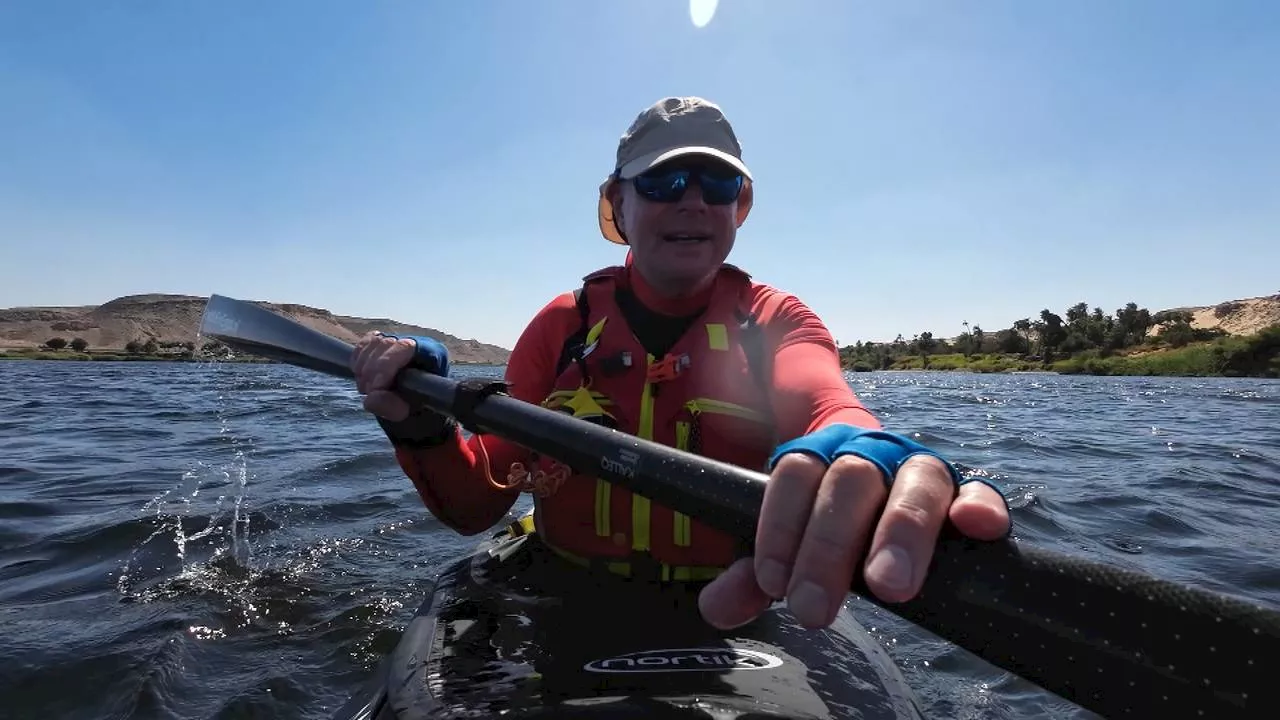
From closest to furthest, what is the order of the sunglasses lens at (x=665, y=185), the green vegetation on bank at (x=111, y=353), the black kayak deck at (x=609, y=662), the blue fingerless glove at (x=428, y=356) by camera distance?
the black kayak deck at (x=609, y=662) < the blue fingerless glove at (x=428, y=356) < the sunglasses lens at (x=665, y=185) < the green vegetation on bank at (x=111, y=353)

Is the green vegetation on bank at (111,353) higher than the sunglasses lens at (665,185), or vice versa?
the sunglasses lens at (665,185)

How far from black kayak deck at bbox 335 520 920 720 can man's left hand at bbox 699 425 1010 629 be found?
0.95 m

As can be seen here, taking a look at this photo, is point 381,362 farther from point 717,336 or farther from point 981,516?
point 981,516

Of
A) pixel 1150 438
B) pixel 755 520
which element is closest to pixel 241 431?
pixel 755 520

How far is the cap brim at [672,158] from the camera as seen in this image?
2.80 m

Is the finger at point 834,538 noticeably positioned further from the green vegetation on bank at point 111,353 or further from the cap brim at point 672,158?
the green vegetation on bank at point 111,353

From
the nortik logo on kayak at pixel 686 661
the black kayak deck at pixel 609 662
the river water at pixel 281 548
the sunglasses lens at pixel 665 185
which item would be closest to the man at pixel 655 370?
the sunglasses lens at pixel 665 185

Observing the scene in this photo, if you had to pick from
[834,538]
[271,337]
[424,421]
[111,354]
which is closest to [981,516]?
[834,538]

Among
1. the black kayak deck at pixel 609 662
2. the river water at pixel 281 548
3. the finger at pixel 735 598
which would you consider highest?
the finger at pixel 735 598

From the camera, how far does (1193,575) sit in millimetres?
5281

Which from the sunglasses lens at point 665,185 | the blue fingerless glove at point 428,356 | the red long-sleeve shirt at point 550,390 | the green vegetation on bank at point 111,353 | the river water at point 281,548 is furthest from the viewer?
the green vegetation on bank at point 111,353

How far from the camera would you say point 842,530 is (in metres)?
1.05

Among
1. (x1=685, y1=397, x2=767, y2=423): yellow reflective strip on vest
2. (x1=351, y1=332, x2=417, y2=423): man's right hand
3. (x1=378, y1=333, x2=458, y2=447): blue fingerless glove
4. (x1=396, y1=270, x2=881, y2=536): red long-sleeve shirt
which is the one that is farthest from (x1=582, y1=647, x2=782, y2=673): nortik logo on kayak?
(x1=351, y1=332, x2=417, y2=423): man's right hand

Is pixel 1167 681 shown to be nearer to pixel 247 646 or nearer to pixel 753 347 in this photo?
pixel 753 347
